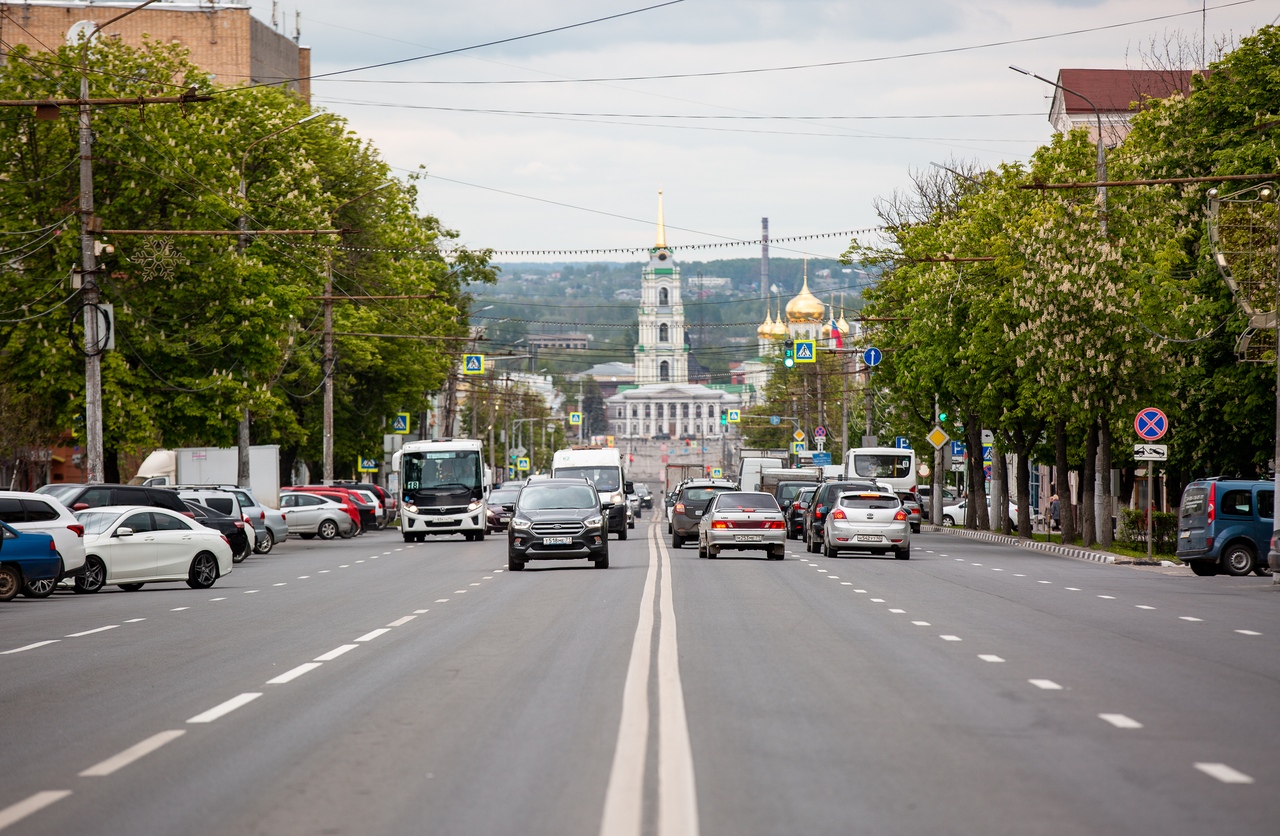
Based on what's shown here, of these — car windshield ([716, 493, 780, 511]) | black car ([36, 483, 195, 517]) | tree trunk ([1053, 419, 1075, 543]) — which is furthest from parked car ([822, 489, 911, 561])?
black car ([36, 483, 195, 517])

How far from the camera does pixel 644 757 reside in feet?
29.9

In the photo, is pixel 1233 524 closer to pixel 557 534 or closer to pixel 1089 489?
pixel 557 534

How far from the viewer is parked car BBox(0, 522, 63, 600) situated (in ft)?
82.0

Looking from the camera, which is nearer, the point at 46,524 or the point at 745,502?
the point at 46,524

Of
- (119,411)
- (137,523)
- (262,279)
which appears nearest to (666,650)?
(137,523)

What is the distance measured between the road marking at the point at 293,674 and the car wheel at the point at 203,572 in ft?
47.2

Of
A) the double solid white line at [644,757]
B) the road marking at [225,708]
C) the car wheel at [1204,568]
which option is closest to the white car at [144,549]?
the double solid white line at [644,757]

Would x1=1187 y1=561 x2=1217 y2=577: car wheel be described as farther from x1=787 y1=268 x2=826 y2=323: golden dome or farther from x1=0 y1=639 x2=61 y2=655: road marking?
x1=787 y1=268 x2=826 y2=323: golden dome

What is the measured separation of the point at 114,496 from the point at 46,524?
5.56 meters

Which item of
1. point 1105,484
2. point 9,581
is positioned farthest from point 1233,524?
point 9,581

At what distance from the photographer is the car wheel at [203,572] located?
92.3 feet

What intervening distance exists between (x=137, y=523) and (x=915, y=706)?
19165mm

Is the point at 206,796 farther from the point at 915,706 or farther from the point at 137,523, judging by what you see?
the point at 137,523

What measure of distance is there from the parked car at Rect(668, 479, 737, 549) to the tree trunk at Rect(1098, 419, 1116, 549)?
9.45 meters
